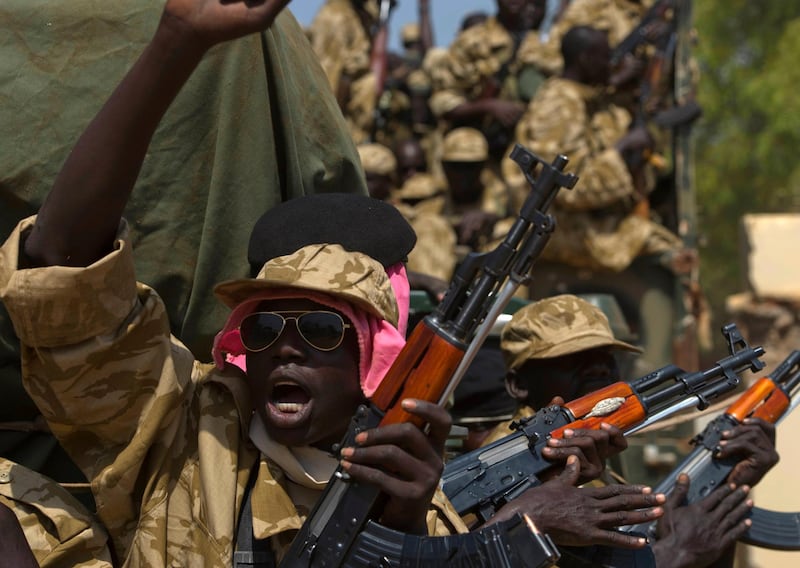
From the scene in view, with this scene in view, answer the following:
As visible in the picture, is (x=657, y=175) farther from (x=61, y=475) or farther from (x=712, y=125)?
(x=712, y=125)

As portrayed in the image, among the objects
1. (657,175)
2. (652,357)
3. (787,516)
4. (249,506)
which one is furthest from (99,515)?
(657,175)

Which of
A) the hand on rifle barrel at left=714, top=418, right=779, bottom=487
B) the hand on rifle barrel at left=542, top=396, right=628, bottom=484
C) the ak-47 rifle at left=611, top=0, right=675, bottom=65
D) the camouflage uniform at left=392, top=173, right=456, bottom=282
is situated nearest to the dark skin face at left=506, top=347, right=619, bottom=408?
the hand on rifle barrel at left=714, top=418, right=779, bottom=487

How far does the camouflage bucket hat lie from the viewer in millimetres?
2773

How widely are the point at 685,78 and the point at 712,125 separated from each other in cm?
1463

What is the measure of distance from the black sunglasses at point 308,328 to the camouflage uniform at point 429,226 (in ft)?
21.1

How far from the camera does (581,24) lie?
39.5ft

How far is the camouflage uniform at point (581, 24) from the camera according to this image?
38.9ft

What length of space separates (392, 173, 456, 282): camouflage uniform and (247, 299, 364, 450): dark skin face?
21.0 feet

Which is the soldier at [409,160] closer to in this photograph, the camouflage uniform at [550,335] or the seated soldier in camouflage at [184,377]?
the camouflage uniform at [550,335]

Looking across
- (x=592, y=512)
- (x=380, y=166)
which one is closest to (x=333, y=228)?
(x=592, y=512)

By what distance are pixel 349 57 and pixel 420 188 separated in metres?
1.90

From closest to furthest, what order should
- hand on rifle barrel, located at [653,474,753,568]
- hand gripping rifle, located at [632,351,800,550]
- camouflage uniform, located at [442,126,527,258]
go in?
hand on rifle barrel, located at [653,474,753,568], hand gripping rifle, located at [632,351,800,550], camouflage uniform, located at [442,126,527,258]

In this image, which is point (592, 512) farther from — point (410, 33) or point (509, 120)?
point (410, 33)

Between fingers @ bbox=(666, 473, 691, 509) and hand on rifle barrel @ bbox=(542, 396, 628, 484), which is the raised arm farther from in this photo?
fingers @ bbox=(666, 473, 691, 509)
